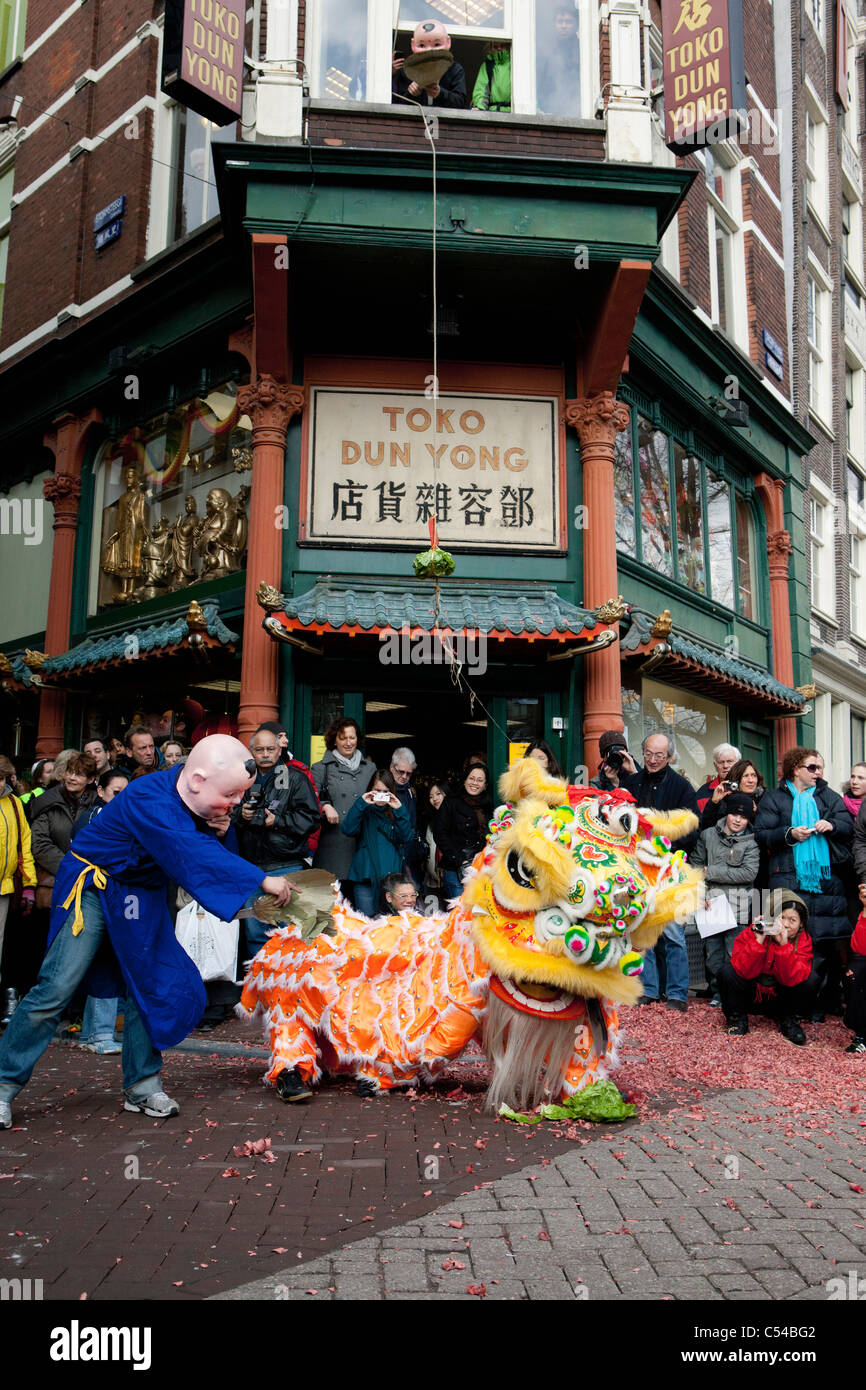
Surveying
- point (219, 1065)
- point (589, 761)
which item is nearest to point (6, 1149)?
point (219, 1065)

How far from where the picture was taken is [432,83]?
35.9 ft

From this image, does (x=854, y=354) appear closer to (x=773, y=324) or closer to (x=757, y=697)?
(x=773, y=324)

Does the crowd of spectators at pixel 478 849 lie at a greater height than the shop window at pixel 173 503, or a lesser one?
lesser

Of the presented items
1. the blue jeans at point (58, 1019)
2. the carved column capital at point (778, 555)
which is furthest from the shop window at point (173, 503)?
the carved column capital at point (778, 555)

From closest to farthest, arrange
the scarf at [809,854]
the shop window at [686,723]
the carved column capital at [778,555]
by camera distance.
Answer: the scarf at [809,854]
the shop window at [686,723]
the carved column capital at [778,555]

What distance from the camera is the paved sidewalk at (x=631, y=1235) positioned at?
3.08 m

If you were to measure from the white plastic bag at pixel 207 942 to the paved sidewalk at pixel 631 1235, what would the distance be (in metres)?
3.64

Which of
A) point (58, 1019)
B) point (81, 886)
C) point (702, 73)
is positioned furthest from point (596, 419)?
point (58, 1019)

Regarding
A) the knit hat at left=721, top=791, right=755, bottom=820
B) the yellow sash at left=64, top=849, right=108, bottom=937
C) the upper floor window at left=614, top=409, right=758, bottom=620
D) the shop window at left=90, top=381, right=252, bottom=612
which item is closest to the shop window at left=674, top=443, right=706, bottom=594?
the upper floor window at left=614, top=409, right=758, bottom=620

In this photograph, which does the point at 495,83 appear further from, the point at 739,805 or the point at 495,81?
the point at 739,805

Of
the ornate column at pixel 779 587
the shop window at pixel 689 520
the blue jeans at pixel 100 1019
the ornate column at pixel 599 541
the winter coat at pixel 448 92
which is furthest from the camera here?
the ornate column at pixel 779 587

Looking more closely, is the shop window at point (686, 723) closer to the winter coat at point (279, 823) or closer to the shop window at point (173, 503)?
the shop window at point (173, 503)

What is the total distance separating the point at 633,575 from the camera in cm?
1233

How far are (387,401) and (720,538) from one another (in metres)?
5.51
